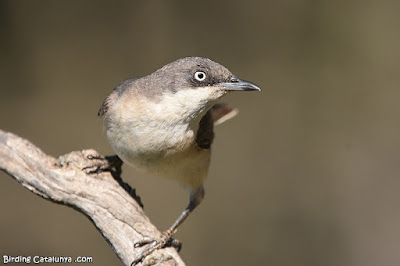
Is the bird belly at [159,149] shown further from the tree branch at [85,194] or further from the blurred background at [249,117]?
the blurred background at [249,117]

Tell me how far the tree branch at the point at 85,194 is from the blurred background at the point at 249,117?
2.45 m

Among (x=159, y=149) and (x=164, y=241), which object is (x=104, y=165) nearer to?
(x=159, y=149)

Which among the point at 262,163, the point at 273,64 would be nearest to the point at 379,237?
the point at 262,163

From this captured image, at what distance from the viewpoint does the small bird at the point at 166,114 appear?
392cm

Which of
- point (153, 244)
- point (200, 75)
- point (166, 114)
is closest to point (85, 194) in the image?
point (153, 244)

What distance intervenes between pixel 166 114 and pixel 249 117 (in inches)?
147

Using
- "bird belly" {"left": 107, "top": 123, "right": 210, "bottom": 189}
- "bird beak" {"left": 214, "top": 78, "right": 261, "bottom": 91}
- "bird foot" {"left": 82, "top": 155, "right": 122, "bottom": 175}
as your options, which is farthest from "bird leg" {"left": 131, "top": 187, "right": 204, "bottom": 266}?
"bird beak" {"left": 214, "top": 78, "right": 261, "bottom": 91}

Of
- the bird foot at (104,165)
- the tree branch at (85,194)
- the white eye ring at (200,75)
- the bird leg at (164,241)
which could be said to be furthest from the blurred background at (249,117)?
the white eye ring at (200,75)

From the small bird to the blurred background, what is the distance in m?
2.54

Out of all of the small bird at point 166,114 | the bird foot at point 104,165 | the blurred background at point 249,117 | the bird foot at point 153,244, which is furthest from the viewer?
the blurred background at point 249,117

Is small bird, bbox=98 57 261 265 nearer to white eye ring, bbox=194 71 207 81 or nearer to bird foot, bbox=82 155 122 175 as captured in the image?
white eye ring, bbox=194 71 207 81

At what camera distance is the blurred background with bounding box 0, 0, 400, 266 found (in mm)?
6883

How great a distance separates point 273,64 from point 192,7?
144 centimetres

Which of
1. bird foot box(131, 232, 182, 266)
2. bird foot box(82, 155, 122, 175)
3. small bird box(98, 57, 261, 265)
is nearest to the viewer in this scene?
small bird box(98, 57, 261, 265)
